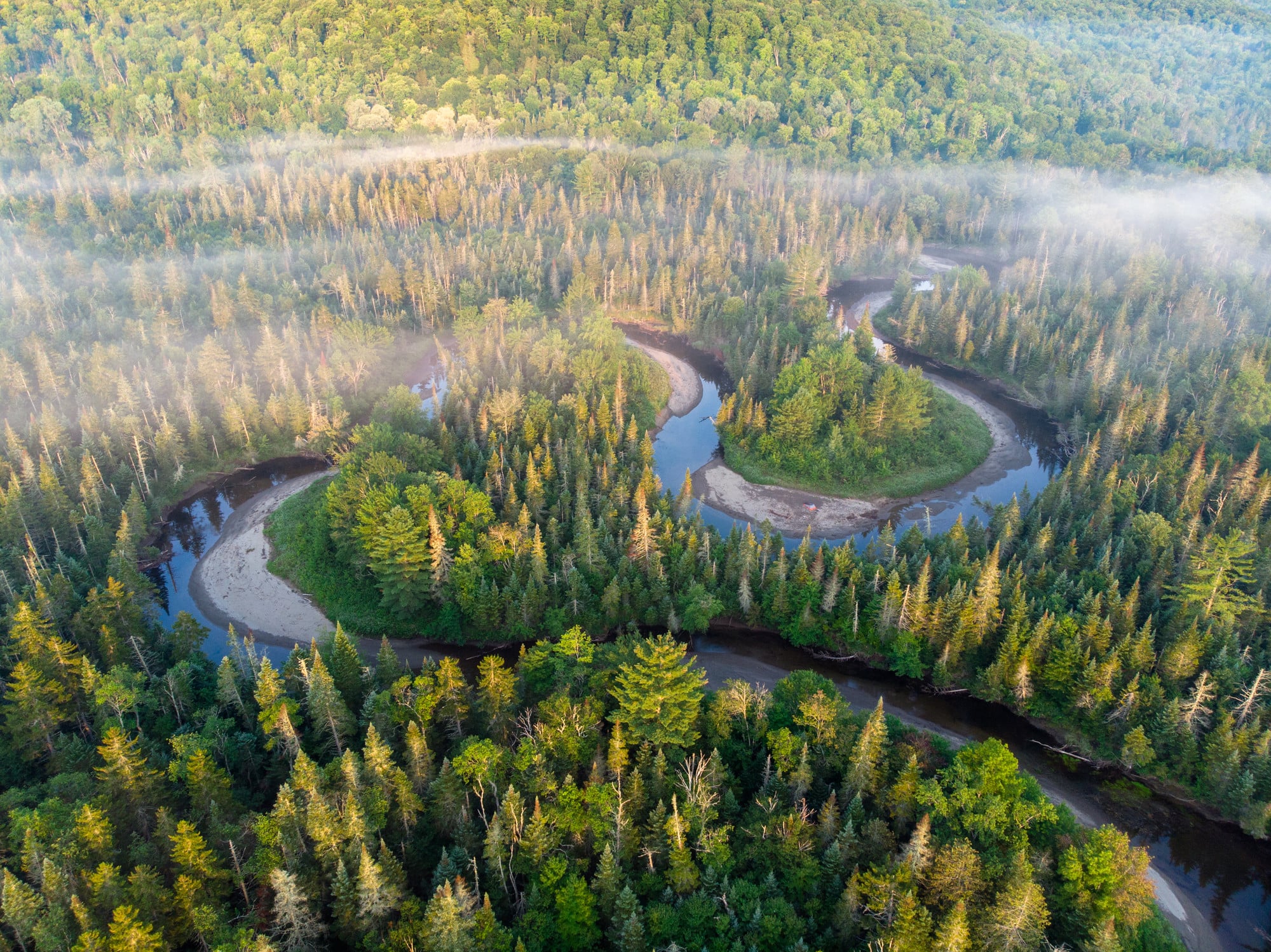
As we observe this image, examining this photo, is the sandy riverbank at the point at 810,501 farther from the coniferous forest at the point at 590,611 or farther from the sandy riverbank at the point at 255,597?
the sandy riverbank at the point at 255,597

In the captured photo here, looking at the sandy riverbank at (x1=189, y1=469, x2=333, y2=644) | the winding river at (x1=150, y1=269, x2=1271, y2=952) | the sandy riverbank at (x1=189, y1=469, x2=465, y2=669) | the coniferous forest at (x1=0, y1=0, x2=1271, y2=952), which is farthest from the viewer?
the sandy riverbank at (x1=189, y1=469, x2=333, y2=644)

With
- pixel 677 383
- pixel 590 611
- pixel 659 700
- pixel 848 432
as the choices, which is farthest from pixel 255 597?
pixel 677 383

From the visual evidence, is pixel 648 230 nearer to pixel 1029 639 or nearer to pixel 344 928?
pixel 1029 639

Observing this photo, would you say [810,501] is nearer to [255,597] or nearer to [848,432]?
[848,432]

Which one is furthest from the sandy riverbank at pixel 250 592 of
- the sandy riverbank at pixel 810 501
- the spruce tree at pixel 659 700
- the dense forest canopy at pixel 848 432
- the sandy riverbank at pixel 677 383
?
the sandy riverbank at pixel 677 383

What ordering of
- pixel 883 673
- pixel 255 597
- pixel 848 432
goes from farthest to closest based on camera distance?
pixel 848 432
pixel 255 597
pixel 883 673

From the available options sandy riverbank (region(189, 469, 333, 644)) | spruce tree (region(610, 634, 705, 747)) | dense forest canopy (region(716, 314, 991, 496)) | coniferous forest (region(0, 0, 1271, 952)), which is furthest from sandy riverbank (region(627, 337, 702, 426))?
spruce tree (region(610, 634, 705, 747))

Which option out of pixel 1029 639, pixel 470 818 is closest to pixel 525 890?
pixel 470 818

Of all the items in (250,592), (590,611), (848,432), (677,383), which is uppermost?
(848,432)

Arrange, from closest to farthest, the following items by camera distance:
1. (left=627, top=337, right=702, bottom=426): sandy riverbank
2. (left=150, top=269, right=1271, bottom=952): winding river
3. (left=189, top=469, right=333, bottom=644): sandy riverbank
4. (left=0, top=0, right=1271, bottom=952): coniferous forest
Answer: (left=0, top=0, right=1271, bottom=952): coniferous forest
(left=150, top=269, right=1271, bottom=952): winding river
(left=189, top=469, right=333, bottom=644): sandy riverbank
(left=627, top=337, right=702, bottom=426): sandy riverbank

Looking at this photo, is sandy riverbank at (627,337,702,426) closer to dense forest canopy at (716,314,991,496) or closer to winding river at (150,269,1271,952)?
winding river at (150,269,1271,952)
